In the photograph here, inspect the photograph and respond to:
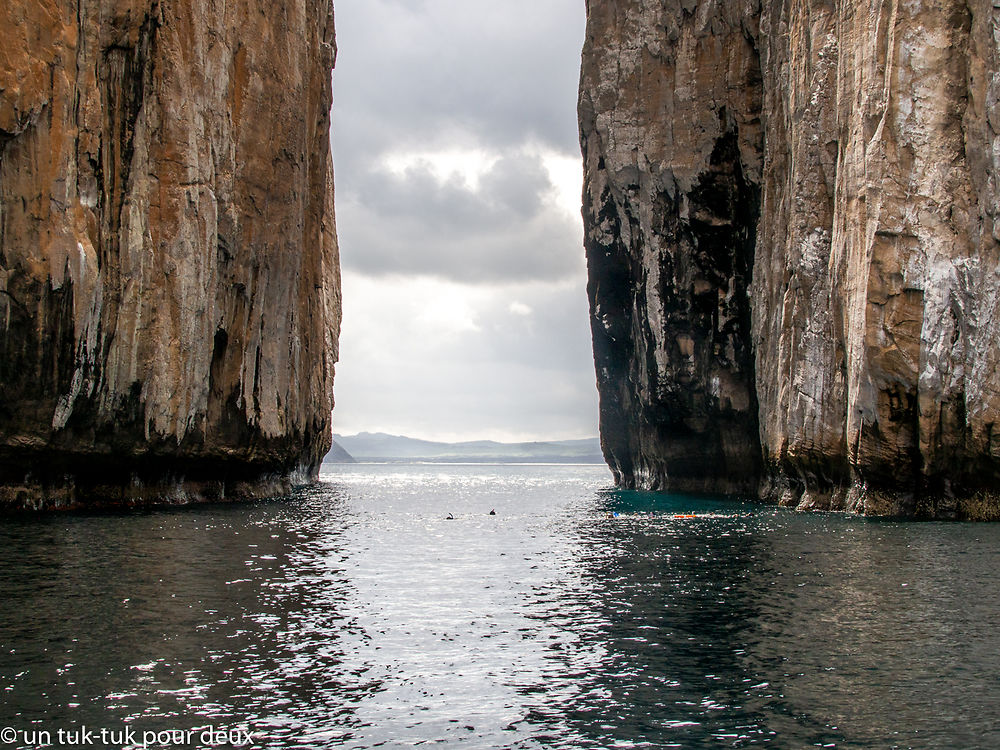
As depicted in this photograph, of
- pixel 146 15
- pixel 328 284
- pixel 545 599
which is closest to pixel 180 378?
pixel 146 15

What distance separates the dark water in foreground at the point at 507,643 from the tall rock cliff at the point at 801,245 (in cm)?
613

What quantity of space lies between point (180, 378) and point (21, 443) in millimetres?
9704

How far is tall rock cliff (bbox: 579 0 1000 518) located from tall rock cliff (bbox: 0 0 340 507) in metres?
22.9

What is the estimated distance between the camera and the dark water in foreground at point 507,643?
10.5 metres

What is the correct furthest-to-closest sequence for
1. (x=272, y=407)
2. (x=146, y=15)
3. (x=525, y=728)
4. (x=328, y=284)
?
(x=328, y=284), (x=272, y=407), (x=146, y=15), (x=525, y=728)

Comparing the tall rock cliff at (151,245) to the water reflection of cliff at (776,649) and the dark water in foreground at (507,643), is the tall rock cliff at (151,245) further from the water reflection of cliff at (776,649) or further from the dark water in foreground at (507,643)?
the water reflection of cliff at (776,649)

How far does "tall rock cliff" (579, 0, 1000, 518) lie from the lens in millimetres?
31453

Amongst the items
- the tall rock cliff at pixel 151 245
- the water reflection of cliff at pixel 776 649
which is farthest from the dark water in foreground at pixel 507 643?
the tall rock cliff at pixel 151 245

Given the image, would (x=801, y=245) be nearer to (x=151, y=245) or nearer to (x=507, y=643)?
(x=151, y=245)

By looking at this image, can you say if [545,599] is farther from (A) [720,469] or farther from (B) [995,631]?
(A) [720,469]

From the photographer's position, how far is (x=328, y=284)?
85438mm

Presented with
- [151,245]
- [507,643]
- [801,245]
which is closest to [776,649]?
[507,643]

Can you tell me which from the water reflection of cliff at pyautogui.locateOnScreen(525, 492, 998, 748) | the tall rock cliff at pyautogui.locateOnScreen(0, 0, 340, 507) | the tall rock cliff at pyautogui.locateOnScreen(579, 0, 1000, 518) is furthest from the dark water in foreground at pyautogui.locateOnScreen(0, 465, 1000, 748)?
the tall rock cliff at pyautogui.locateOnScreen(0, 0, 340, 507)

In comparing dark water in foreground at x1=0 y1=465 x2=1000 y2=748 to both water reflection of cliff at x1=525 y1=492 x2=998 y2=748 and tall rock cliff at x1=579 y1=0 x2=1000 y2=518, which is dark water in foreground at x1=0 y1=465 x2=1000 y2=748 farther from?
tall rock cliff at x1=579 y1=0 x2=1000 y2=518
